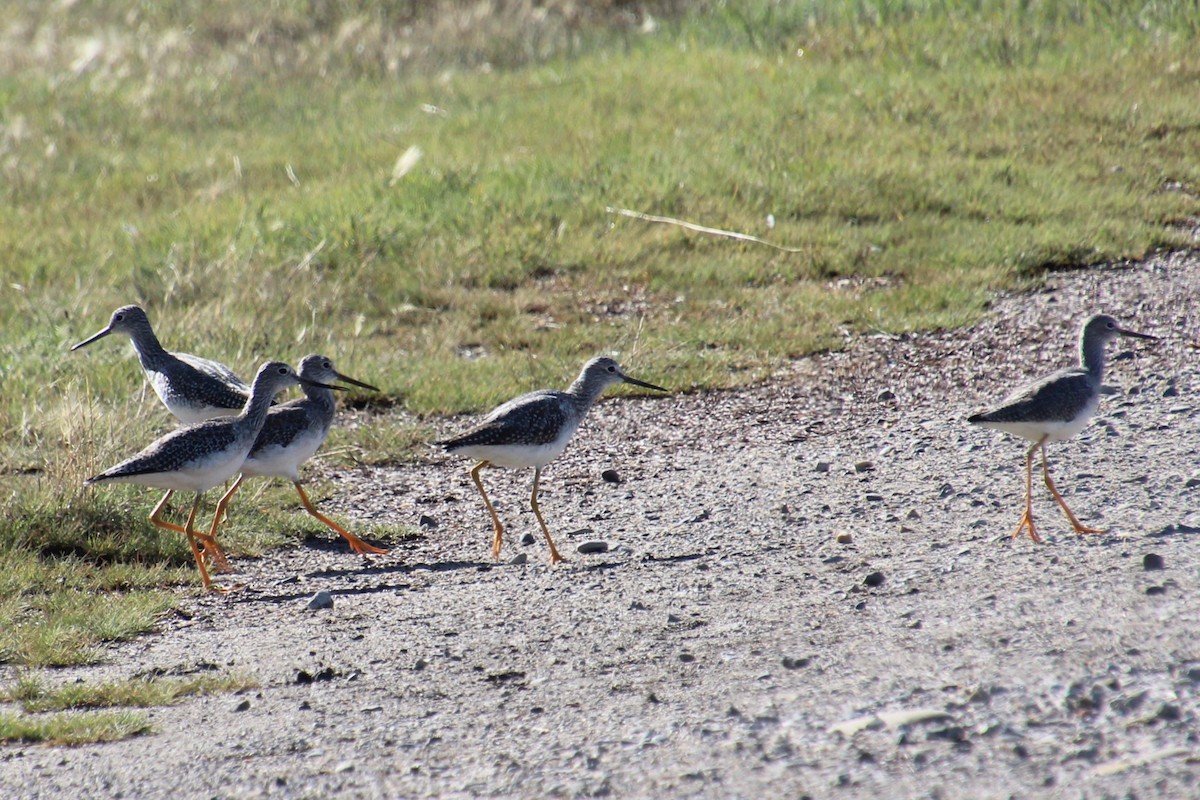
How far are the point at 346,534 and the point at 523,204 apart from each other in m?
6.27

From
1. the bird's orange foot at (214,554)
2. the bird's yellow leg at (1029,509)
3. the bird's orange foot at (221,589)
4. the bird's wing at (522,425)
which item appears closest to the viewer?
the bird's yellow leg at (1029,509)

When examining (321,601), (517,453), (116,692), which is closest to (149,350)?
(517,453)

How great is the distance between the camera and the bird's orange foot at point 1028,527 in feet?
23.0

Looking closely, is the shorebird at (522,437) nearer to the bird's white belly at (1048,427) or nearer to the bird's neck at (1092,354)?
the bird's white belly at (1048,427)

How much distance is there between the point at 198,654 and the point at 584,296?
6.50 m

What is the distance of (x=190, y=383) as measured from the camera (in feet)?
29.9

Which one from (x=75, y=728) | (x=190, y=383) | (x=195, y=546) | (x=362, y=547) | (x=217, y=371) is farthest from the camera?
(x=217, y=371)

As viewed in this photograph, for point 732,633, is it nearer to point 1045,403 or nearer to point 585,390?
point 1045,403

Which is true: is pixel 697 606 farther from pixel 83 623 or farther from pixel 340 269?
pixel 340 269

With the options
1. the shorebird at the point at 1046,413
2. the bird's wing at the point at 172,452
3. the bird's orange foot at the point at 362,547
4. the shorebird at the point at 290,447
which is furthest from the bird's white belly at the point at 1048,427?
the bird's wing at the point at 172,452

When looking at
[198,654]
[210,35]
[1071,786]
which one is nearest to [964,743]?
[1071,786]

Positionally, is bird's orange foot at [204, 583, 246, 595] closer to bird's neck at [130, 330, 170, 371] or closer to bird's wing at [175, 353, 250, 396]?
bird's wing at [175, 353, 250, 396]

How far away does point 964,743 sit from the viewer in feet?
15.4

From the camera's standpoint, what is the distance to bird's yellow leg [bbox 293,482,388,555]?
25.9 ft
